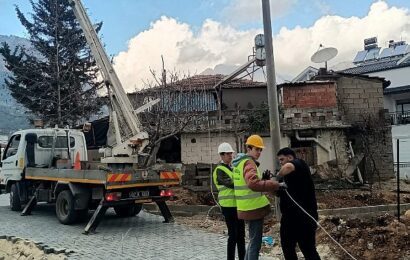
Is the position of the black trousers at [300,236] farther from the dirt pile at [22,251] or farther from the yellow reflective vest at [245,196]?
the dirt pile at [22,251]

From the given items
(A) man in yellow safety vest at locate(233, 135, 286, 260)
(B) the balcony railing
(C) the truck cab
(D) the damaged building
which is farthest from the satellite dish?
(A) man in yellow safety vest at locate(233, 135, 286, 260)

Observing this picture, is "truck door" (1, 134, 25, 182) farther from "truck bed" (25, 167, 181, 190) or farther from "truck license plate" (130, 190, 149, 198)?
"truck license plate" (130, 190, 149, 198)

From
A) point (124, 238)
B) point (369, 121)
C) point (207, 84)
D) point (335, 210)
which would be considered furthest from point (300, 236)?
point (207, 84)

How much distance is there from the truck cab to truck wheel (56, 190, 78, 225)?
1440 millimetres

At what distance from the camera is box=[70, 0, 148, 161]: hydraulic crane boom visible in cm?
1105

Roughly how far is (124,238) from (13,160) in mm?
5624

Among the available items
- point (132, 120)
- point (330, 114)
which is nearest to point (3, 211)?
point (132, 120)

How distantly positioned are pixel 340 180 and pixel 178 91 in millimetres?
9217

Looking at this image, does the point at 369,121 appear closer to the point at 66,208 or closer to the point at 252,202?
the point at 66,208

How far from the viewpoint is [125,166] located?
410 inches

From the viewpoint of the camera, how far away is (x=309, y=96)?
19.4 metres

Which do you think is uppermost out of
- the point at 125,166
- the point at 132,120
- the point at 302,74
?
the point at 302,74

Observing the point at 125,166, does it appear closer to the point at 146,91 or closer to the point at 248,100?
the point at 146,91

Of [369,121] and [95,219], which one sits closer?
[95,219]
